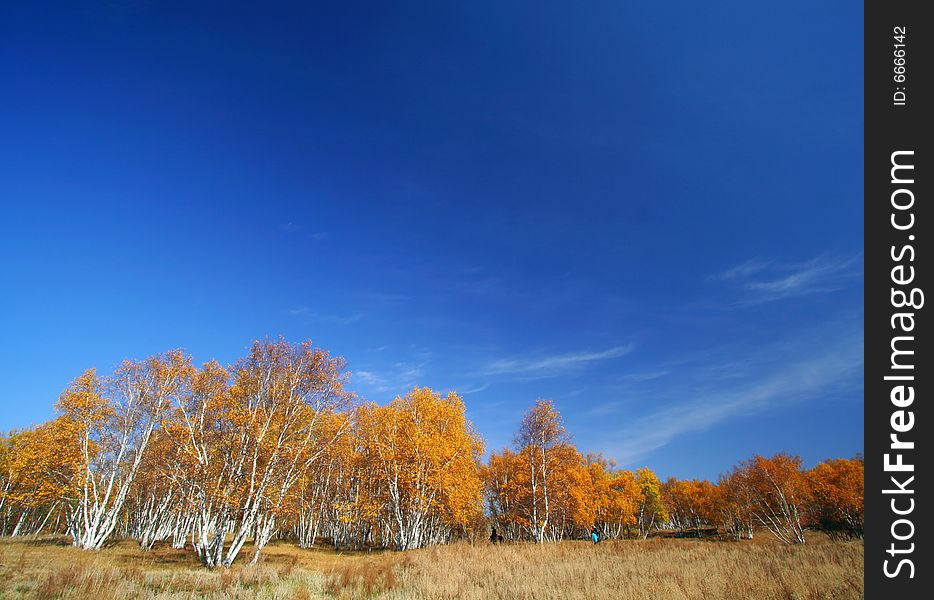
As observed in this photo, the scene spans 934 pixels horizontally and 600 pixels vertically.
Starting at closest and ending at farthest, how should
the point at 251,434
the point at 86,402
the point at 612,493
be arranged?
the point at 251,434
the point at 86,402
the point at 612,493

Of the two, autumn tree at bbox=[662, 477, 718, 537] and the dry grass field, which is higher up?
the dry grass field

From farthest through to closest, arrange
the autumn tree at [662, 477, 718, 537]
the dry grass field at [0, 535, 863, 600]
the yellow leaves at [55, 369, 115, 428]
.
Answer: the autumn tree at [662, 477, 718, 537]
the yellow leaves at [55, 369, 115, 428]
the dry grass field at [0, 535, 863, 600]

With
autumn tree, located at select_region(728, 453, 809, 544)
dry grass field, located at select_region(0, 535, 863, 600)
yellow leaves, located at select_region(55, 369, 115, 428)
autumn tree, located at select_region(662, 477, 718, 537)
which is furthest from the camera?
autumn tree, located at select_region(662, 477, 718, 537)

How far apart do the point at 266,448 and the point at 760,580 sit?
23.8 metres

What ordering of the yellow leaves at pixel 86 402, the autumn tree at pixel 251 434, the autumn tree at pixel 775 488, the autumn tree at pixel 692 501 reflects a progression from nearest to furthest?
the autumn tree at pixel 251 434, the yellow leaves at pixel 86 402, the autumn tree at pixel 775 488, the autumn tree at pixel 692 501

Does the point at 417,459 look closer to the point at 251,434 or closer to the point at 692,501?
the point at 251,434

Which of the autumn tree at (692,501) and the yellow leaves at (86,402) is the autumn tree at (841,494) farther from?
the yellow leaves at (86,402)

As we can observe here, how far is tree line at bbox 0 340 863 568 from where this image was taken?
22.8m

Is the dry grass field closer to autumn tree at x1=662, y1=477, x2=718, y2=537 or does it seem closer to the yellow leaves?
the yellow leaves

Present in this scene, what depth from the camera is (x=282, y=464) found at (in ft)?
78.5

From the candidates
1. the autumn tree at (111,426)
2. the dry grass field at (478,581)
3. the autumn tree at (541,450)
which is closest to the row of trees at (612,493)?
the autumn tree at (541,450)

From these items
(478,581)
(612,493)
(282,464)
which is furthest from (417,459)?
(612,493)

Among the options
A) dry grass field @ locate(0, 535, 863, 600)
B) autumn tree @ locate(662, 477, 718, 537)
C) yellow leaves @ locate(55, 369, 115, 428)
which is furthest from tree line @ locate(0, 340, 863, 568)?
autumn tree @ locate(662, 477, 718, 537)

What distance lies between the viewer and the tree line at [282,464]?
22.8m
